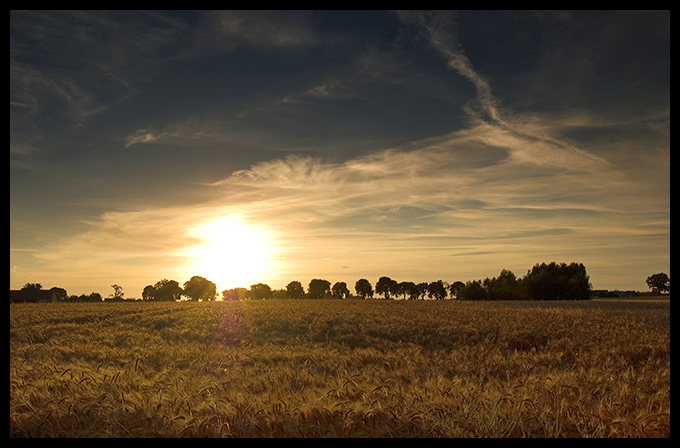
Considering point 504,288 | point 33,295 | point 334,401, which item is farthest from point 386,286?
point 334,401

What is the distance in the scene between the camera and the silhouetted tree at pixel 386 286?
568ft

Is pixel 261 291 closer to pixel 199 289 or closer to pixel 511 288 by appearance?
pixel 199 289

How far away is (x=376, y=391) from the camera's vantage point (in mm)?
5629

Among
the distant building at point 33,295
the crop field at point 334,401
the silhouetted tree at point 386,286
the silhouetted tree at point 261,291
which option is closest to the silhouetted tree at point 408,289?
the silhouetted tree at point 386,286

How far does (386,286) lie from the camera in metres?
174

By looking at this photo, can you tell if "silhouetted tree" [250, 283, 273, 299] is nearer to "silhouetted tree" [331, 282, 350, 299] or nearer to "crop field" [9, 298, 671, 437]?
"silhouetted tree" [331, 282, 350, 299]

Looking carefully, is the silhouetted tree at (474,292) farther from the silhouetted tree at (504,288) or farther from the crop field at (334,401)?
the crop field at (334,401)

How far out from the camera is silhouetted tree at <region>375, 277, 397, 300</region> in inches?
6816

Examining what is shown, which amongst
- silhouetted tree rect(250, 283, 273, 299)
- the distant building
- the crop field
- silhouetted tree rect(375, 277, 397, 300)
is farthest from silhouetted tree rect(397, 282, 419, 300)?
the crop field
